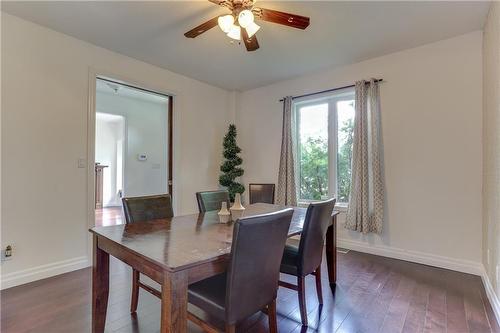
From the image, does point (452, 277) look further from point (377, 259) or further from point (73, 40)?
point (73, 40)

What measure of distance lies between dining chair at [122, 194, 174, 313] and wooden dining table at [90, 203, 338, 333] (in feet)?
0.53

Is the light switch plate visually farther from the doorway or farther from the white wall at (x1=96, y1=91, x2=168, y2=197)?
the white wall at (x1=96, y1=91, x2=168, y2=197)

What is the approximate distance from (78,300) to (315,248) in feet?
6.52

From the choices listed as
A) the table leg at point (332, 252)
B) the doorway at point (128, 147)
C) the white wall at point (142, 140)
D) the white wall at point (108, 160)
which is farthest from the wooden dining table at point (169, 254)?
the white wall at point (108, 160)

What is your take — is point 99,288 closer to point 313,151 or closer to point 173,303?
point 173,303

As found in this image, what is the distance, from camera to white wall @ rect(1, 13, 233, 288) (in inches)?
97.6

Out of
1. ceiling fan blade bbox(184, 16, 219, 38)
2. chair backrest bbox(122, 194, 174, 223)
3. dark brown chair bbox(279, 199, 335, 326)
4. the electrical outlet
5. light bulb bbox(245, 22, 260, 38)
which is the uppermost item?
ceiling fan blade bbox(184, 16, 219, 38)

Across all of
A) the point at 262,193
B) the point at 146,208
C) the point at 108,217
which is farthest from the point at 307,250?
the point at 108,217

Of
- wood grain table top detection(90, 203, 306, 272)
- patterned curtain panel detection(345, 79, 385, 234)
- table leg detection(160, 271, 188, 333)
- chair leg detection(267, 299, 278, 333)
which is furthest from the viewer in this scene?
patterned curtain panel detection(345, 79, 385, 234)

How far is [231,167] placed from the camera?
4574mm

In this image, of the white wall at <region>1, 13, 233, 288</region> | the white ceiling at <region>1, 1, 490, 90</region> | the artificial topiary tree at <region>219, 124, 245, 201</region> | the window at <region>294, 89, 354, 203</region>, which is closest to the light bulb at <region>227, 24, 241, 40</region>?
the white ceiling at <region>1, 1, 490, 90</region>

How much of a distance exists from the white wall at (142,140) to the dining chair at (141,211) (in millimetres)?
3998

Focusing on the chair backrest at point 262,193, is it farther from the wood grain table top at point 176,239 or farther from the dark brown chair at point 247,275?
the dark brown chair at point 247,275

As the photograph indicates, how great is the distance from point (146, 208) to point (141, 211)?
5cm
